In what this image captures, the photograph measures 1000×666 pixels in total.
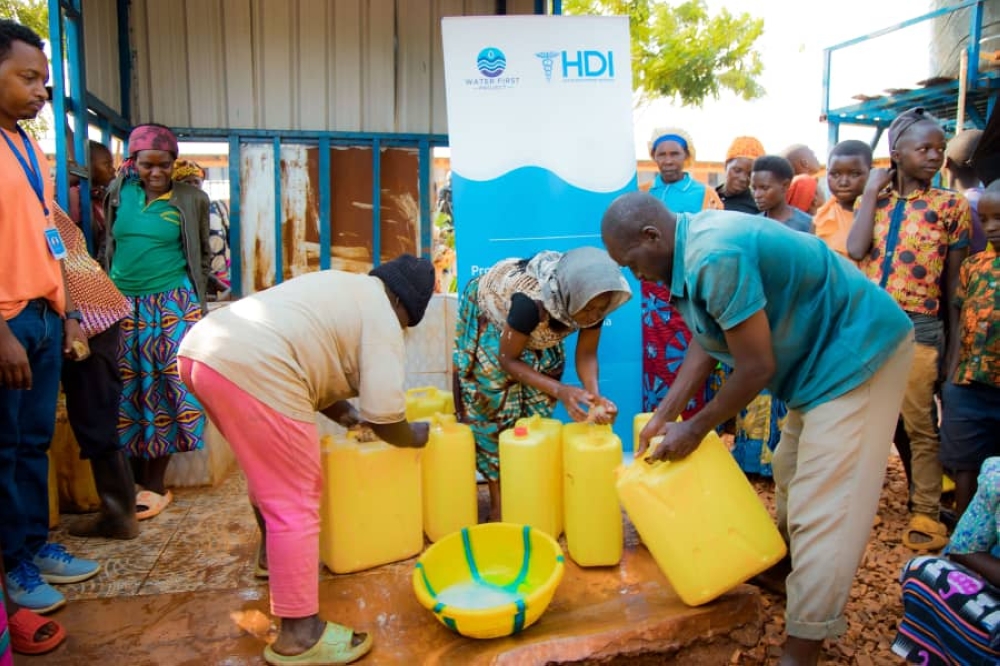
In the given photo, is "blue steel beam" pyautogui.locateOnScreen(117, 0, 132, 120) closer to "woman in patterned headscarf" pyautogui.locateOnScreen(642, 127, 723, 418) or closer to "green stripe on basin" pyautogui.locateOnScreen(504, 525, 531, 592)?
"woman in patterned headscarf" pyautogui.locateOnScreen(642, 127, 723, 418)

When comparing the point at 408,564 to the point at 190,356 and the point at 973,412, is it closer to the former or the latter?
the point at 190,356

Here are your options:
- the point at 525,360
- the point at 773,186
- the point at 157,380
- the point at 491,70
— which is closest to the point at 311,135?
the point at 491,70

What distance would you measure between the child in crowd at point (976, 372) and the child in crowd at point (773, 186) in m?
1.11

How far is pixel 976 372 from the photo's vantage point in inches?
118

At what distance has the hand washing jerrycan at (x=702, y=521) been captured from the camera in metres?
2.43

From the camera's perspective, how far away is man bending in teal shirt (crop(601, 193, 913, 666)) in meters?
2.13

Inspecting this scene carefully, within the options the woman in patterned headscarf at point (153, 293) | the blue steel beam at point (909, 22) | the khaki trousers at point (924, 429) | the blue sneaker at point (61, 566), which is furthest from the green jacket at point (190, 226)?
the blue steel beam at point (909, 22)

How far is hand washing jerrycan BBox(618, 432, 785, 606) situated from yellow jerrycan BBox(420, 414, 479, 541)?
890mm

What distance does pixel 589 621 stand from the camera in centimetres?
260

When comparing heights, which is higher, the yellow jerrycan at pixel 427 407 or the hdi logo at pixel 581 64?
the hdi logo at pixel 581 64

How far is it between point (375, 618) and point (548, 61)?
340 cm

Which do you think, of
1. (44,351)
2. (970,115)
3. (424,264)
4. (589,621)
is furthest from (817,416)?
(970,115)

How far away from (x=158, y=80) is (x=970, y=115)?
9791 millimetres

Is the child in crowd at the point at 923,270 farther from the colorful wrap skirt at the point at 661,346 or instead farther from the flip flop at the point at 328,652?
the flip flop at the point at 328,652
